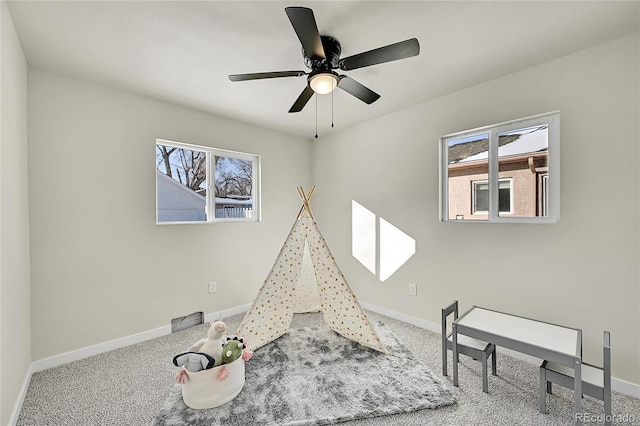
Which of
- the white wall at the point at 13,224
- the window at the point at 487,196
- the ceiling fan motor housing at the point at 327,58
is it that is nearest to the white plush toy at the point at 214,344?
the white wall at the point at 13,224

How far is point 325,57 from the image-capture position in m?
1.69

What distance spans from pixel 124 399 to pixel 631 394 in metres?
3.43

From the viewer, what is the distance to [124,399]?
1855 mm

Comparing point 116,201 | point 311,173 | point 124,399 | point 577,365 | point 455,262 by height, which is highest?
point 311,173

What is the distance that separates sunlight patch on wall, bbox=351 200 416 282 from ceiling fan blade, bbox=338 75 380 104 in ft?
5.52

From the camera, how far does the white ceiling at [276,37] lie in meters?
1.60

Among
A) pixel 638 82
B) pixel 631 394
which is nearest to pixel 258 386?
pixel 631 394

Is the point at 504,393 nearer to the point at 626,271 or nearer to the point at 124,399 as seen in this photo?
the point at 626,271

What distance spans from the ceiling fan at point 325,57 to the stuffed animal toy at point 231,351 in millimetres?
1773

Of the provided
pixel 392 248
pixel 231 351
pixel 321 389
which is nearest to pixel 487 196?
pixel 392 248

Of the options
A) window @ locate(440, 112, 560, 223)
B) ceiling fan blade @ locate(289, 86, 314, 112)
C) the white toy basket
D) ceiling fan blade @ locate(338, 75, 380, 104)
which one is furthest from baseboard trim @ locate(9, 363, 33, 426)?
window @ locate(440, 112, 560, 223)

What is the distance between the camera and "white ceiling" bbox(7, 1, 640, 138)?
1597mm

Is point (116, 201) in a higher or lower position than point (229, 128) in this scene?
lower

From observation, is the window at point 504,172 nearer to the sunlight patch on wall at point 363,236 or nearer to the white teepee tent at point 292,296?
the sunlight patch on wall at point 363,236
